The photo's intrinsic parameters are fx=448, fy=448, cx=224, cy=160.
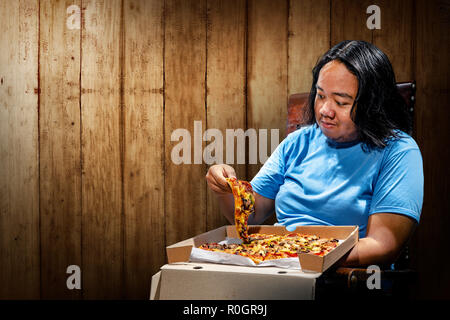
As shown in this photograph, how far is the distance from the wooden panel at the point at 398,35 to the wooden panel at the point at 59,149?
1524 millimetres

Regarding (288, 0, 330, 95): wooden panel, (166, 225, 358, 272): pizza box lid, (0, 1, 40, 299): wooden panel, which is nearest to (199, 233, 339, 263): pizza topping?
(166, 225, 358, 272): pizza box lid

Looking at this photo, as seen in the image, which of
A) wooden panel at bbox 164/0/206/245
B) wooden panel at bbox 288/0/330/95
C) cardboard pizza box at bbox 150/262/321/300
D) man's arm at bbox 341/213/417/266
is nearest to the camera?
cardboard pizza box at bbox 150/262/321/300

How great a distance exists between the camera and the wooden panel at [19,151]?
2.35m

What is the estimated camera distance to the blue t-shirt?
1.42 meters

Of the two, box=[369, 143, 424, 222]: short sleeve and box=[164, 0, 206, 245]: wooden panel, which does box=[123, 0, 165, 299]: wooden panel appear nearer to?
box=[164, 0, 206, 245]: wooden panel

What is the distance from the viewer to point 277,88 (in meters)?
2.22

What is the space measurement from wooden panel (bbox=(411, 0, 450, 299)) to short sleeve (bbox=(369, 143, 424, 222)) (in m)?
0.64

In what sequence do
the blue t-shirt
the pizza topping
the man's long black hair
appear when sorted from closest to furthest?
1. the pizza topping
2. the blue t-shirt
3. the man's long black hair

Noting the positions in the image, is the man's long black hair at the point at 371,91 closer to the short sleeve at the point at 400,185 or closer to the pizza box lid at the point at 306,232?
the short sleeve at the point at 400,185

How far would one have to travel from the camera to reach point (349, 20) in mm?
2125

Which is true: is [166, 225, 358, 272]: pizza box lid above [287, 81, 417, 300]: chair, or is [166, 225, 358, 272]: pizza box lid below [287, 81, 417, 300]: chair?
above

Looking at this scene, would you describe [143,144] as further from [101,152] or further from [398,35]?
[398,35]

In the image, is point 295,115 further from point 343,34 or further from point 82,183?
point 82,183

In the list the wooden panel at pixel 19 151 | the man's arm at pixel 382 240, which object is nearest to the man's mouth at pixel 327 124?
the man's arm at pixel 382 240
